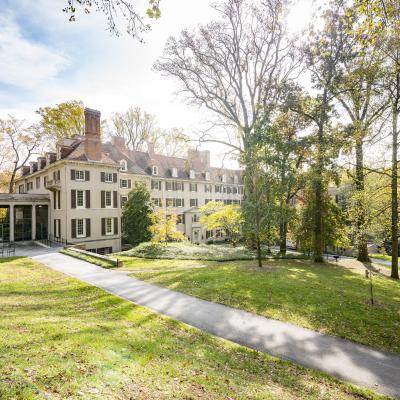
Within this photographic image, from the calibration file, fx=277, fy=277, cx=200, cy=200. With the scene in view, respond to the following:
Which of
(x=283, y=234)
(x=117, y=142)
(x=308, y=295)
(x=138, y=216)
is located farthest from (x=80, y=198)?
(x=308, y=295)

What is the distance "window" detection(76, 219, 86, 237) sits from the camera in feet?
91.8

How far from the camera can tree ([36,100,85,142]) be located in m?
37.5

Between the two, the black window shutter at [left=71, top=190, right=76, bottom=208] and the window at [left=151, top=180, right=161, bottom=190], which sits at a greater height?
the window at [left=151, top=180, right=161, bottom=190]

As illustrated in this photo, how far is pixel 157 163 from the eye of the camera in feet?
136

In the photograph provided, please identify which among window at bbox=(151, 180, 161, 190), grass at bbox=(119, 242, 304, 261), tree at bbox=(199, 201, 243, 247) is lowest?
grass at bbox=(119, 242, 304, 261)

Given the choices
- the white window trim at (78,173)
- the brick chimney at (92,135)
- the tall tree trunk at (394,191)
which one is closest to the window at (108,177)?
the brick chimney at (92,135)

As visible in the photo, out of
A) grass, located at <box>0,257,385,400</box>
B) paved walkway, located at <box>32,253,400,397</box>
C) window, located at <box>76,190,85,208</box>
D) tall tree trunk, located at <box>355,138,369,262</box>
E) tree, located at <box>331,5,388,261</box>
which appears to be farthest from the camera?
window, located at <box>76,190,85,208</box>

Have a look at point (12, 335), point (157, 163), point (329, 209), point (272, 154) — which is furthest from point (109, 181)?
point (12, 335)

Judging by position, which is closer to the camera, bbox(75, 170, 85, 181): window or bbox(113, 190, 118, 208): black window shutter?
bbox(75, 170, 85, 181): window

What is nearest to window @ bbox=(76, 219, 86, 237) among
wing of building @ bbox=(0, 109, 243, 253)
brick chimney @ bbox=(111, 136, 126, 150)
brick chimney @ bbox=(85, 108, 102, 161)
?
wing of building @ bbox=(0, 109, 243, 253)

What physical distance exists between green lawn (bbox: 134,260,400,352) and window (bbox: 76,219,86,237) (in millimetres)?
15600

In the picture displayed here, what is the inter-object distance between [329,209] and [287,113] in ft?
27.8

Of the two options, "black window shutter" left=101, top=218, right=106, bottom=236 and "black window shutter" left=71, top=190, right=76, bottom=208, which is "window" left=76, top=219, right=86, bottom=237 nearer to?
"black window shutter" left=71, top=190, right=76, bottom=208

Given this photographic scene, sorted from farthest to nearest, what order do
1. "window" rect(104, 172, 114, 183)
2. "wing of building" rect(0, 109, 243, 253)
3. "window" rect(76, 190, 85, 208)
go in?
"window" rect(104, 172, 114, 183) < "window" rect(76, 190, 85, 208) < "wing of building" rect(0, 109, 243, 253)
